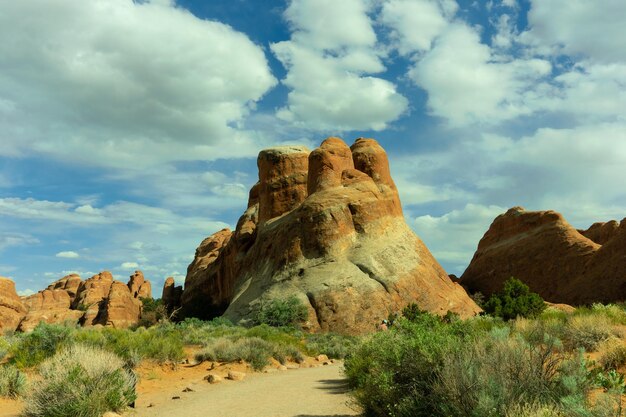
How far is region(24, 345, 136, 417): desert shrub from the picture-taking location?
9680mm

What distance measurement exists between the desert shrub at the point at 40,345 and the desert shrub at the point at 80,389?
4417 mm

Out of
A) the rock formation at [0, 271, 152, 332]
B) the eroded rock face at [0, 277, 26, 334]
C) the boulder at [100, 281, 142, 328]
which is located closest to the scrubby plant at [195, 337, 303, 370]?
the rock formation at [0, 271, 152, 332]

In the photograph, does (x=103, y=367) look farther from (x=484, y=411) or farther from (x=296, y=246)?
(x=296, y=246)

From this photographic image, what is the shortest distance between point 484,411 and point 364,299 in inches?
1361

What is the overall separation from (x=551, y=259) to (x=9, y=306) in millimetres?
66053

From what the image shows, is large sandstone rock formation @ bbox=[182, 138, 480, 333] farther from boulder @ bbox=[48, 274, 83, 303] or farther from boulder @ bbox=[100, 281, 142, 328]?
boulder @ bbox=[48, 274, 83, 303]

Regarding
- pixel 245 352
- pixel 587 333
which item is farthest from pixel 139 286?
pixel 587 333

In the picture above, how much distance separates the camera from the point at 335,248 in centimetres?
4550

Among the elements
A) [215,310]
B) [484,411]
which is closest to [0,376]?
[484,411]

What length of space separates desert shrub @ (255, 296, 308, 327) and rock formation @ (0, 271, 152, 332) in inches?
795

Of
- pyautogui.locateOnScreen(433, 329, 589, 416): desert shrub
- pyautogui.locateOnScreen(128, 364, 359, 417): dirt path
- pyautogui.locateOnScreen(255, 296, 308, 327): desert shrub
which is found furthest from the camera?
pyautogui.locateOnScreen(255, 296, 308, 327): desert shrub

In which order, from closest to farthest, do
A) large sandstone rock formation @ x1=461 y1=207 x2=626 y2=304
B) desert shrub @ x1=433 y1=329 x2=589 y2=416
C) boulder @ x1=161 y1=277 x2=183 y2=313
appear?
desert shrub @ x1=433 y1=329 x2=589 y2=416 < large sandstone rock formation @ x1=461 y1=207 x2=626 y2=304 < boulder @ x1=161 y1=277 x2=183 y2=313

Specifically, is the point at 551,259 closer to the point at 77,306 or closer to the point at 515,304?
the point at 515,304

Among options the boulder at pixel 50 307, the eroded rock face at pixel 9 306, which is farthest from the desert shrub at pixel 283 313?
the eroded rock face at pixel 9 306
